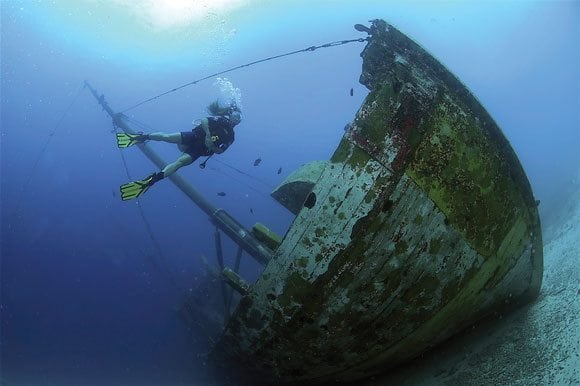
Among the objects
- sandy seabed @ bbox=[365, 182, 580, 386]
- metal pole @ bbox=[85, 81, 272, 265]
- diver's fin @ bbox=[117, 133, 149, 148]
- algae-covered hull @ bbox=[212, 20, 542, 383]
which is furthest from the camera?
metal pole @ bbox=[85, 81, 272, 265]

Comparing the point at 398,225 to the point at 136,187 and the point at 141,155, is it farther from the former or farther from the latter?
the point at 141,155

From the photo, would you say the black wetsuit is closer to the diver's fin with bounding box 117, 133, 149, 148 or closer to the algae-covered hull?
the diver's fin with bounding box 117, 133, 149, 148

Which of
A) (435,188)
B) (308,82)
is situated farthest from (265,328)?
(308,82)

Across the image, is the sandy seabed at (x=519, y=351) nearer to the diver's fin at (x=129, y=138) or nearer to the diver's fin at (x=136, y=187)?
the diver's fin at (x=136, y=187)

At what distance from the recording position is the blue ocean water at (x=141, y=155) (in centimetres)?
1262

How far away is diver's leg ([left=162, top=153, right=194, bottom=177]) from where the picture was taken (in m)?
4.81

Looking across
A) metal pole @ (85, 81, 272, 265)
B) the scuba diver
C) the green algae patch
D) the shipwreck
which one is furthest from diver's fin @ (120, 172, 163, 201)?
the green algae patch

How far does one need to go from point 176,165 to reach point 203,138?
615mm

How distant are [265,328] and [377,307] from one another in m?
1.02

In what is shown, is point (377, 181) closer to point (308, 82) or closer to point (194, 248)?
point (194, 248)

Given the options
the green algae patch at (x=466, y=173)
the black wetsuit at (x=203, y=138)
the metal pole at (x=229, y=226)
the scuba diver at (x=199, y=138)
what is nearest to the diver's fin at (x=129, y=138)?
the scuba diver at (x=199, y=138)

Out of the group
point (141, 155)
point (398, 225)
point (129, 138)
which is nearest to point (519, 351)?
point (398, 225)

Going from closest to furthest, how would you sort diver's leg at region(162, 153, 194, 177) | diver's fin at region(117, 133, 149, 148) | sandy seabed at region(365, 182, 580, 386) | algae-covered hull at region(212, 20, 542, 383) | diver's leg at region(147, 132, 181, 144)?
sandy seabed at region(365, 182, 580, 386) < algae-covered hull at region(212, 20, 542, 383) < diver's leg at region(162, 153, 194, 177) < diver's leg at region(147, 132, 181, 144) < diver's fin at region(117, 133, 149, 148)

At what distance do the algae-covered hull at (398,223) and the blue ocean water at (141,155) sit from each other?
5600 mm
